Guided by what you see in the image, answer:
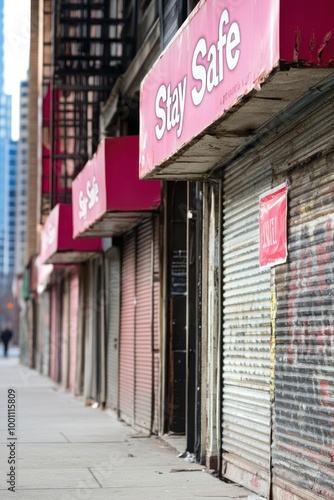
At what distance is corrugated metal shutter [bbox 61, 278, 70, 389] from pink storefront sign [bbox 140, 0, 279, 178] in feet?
57.1

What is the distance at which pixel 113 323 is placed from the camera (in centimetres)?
1856

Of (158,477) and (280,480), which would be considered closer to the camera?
(280,480)

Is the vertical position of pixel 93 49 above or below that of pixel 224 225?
above

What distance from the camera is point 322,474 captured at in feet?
23.1

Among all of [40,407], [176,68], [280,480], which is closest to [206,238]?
[176,68]

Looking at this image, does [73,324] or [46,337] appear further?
[46,337]

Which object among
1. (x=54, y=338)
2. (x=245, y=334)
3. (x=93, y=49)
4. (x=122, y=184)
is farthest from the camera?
(x=54, y=338)

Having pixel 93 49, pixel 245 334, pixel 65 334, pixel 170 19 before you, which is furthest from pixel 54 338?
pixel 245 334

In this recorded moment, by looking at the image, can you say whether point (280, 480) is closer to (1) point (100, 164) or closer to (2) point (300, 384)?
(2) point (300, 384)

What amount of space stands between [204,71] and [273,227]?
134cm

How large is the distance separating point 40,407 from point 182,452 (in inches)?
323

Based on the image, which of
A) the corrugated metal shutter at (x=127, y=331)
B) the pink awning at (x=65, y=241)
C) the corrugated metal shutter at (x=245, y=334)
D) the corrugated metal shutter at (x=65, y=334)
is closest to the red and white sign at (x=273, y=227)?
the corrugated metal shutter at (x=245, y=334)

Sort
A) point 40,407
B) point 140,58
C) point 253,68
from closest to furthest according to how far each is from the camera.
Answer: point 253,68, point 140,58, point 40,407

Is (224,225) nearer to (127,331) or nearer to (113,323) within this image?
Answer: (127,331)
